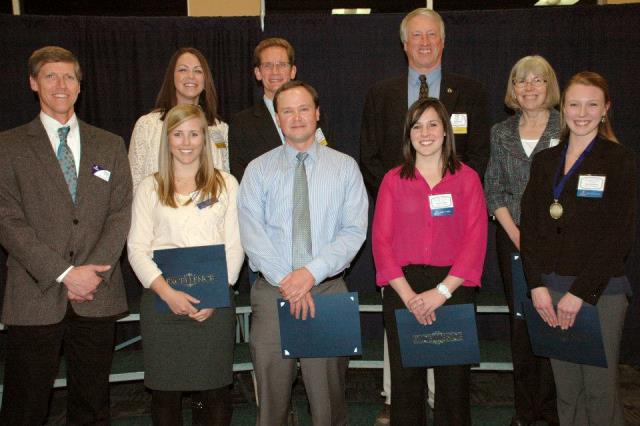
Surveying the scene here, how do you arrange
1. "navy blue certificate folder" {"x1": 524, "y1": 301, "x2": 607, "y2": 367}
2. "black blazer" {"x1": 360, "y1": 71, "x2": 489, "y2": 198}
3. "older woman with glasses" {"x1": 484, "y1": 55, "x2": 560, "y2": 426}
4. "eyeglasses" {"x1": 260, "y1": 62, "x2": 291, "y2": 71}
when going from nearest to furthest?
1. "navy blue certificate folder" {"x1": 524, "y1": 301, "x2": 607, "y2": 367}
2. "older woman with glasses" {"x1": 484, "y1": 55, "x2": 560, "y2": 426}
3. "black blazer" {"x1": 360, "y1": 71, "x2": 489, "y2": 198}
4. "eyeglasses" {"x1": 260, "y1": 62, "x2": 291, "y2": 71}

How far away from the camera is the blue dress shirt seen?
108 inches

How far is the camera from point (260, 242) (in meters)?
2.75

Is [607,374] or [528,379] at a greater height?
[607,374]

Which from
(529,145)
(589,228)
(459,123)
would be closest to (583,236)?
(589,228)

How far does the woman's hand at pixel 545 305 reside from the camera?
2.76m

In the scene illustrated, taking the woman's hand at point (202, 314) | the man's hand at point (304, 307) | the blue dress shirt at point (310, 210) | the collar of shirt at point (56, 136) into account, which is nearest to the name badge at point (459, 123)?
the blue dress shirt at point (310, 210)

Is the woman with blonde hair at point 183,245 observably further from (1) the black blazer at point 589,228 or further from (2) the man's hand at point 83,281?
(1) the black blazer at point 589,228

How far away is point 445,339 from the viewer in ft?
8.82

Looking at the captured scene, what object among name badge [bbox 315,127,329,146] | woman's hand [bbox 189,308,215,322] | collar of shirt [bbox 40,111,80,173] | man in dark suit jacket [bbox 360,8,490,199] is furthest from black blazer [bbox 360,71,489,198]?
collar of shirt [bbox 40,111,80,173]

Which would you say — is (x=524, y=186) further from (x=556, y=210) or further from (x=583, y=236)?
(x=583, y=236)

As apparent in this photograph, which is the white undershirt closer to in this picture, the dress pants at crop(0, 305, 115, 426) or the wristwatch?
the wristwatch

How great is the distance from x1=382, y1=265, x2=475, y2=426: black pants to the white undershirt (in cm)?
96

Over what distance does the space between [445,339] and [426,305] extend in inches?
7.3

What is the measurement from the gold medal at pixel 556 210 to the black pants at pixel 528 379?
0.51m
